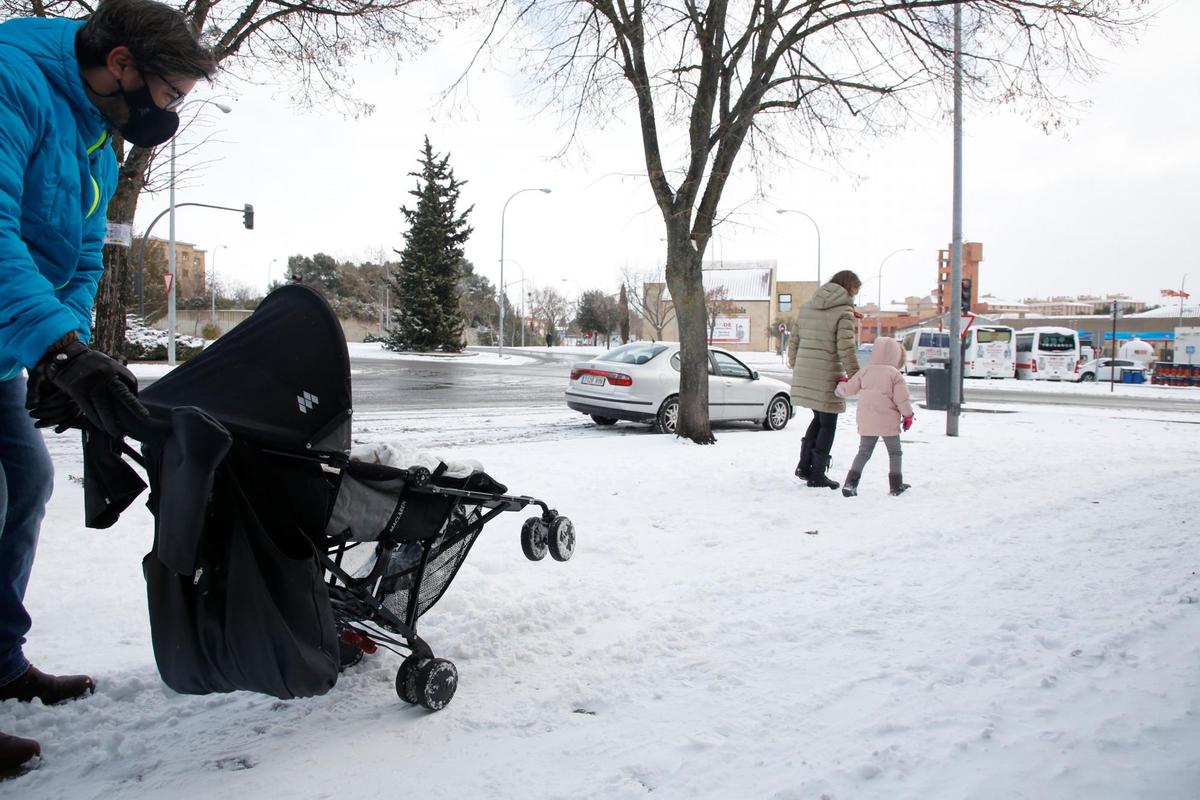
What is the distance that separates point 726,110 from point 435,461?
879cm

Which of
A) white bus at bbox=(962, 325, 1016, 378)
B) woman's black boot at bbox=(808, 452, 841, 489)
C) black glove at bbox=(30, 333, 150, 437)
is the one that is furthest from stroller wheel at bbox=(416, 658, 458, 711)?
white bus at bbox=(962, 325, 1016, 378)

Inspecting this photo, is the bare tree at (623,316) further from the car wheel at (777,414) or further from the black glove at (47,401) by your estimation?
the black glove at (47,401)

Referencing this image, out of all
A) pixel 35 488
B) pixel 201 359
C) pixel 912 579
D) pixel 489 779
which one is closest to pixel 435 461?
pixel 201 359

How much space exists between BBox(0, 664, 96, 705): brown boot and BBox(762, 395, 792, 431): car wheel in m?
10.6

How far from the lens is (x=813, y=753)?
2344 millimetres

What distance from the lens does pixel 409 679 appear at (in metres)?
2.54

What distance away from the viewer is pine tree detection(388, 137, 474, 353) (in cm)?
4306

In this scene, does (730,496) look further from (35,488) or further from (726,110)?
(726,110)

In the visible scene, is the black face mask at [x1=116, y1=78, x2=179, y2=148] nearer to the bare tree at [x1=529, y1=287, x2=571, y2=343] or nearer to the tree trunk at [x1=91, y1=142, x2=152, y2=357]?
the tree trunk at [x1=91, y1=142, x2=152, y2=357]

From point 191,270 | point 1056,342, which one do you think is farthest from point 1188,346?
point 191,270

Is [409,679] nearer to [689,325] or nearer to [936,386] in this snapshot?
[689,325]

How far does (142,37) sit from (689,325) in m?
8.44

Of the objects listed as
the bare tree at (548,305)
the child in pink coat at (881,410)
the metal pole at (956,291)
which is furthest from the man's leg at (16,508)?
the bare tree at (548,305)

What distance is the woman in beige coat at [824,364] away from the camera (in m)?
7.02
